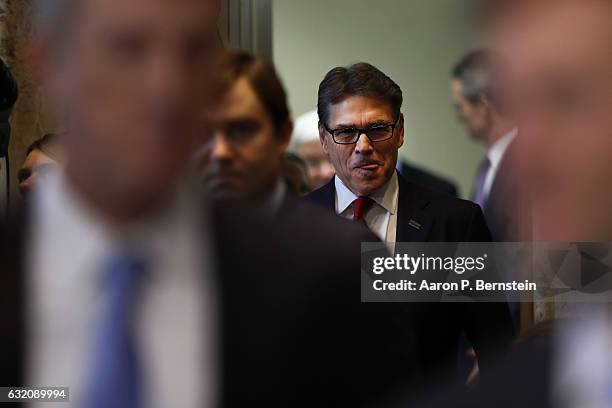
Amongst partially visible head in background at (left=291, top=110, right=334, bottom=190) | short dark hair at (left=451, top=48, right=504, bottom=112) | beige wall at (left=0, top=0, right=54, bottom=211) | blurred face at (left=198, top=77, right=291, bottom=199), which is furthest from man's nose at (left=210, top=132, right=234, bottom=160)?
short dark hair at (left=451, top=48, right=504, bottom=112)

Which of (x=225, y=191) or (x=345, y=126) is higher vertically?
(x=345, y=126)

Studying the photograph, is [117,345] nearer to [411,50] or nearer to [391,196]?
[391,196]

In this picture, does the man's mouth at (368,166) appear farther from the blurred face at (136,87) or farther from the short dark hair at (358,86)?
the blurred face at (136,87)

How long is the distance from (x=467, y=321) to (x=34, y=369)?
57 cm

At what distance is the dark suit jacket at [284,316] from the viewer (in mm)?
791

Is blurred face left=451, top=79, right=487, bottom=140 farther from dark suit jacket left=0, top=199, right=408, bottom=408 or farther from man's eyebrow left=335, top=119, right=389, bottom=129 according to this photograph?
dark suit jacket left=0, top=199, right=408, bottom=408

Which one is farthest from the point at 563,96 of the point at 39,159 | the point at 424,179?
the point at 39,159

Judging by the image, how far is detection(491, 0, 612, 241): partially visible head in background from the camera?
→ 1.01 m

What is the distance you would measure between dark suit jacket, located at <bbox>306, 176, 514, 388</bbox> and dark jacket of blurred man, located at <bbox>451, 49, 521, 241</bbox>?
0.03 meters

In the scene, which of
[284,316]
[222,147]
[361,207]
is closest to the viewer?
[284,316]

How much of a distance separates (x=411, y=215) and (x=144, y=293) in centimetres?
45

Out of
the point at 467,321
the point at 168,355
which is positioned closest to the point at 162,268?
the point at 168,355

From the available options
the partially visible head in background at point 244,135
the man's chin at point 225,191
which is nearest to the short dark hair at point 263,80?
the partially visible head in background at point 244,135

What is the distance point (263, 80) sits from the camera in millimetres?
1005
